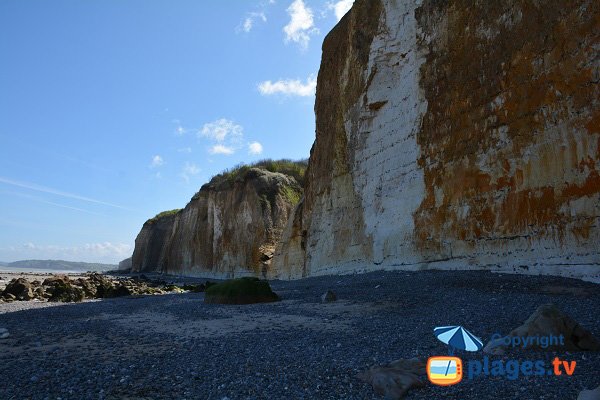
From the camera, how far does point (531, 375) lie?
3092 millimetres

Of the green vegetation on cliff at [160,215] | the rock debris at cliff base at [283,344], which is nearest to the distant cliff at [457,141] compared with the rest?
the rock debris at cliff base at [283,344]

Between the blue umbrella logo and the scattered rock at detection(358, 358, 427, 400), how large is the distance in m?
0.69

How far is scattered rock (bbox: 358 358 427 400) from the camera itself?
9.81 feet

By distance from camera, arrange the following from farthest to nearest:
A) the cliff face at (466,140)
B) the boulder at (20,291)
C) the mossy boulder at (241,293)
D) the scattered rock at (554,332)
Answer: the boulder at (20,291) → the mossy boulder at (241,293) → the cliff face at (466,140) → the scattered rock at (554,332)

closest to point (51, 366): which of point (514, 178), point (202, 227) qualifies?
point (514, 178)

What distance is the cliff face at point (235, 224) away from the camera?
93.0 feet

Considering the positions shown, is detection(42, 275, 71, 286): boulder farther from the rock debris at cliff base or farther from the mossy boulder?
the mossy boulder

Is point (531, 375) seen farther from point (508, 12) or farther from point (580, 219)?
point (508, 12)

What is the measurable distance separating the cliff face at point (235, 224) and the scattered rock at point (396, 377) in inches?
889

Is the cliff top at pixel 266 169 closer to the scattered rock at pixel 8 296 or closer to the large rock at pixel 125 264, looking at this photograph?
the scattered rock at pixel 8 296

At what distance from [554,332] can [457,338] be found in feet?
2.95

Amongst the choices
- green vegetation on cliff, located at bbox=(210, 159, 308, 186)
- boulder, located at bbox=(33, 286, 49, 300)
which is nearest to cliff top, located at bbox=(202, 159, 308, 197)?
green vegetation on cliff, located at bbox=(210, 159, 308, 186)

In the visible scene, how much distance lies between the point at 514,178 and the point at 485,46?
325 cm

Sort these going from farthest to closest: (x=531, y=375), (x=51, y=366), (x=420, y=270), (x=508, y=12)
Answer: (x=420, y=270)
(x=508, y=12)
(x=51, y=366)
(x=531, y=375)
